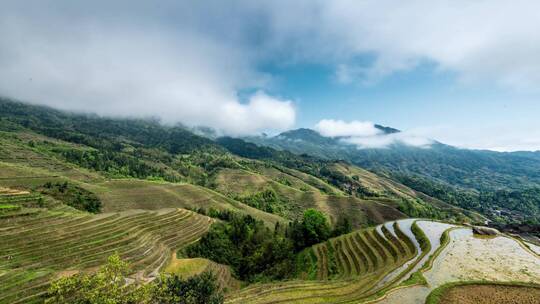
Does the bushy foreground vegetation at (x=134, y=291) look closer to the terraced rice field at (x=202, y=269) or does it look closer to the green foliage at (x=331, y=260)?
the terraced rice field at (x=202, y=269)

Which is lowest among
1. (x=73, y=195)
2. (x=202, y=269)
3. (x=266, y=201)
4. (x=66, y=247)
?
(x=266, y=201)

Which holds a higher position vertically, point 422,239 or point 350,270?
point 422,239

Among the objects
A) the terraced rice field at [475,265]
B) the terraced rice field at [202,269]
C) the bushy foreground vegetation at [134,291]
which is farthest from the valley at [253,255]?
the bushy foreground vegetation at [134,291]

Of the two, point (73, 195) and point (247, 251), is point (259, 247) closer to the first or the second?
point (247, 251)

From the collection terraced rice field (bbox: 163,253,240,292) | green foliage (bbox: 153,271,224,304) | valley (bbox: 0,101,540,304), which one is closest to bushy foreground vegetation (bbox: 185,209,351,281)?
valley (bbox: 0,101,540,304)

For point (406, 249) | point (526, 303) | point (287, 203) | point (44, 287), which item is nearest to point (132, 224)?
point (44, 287)

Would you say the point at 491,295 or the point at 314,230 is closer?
the point at 491,295

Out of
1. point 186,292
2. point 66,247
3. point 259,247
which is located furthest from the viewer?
point 259,247

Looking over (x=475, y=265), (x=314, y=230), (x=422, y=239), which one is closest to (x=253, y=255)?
(x=314, y=230)
